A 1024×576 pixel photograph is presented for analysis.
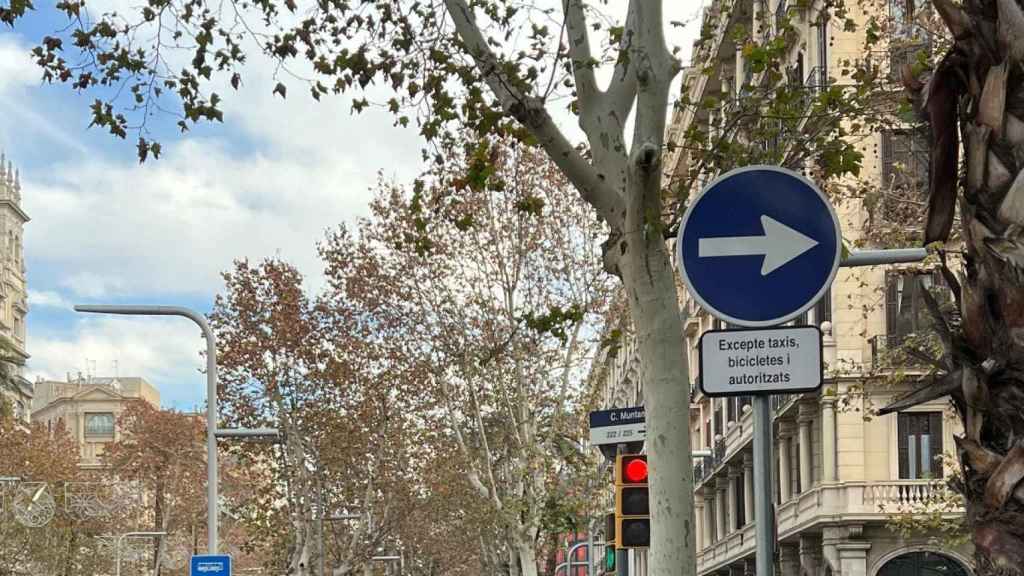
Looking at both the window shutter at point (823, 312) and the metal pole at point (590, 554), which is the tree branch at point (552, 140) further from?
the window shutter at point (823, 312)

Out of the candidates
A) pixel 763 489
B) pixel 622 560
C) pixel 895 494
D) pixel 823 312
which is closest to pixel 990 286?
pixel 763 489

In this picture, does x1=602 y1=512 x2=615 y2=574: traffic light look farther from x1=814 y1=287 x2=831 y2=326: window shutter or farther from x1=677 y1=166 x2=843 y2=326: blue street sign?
x1=814 y1=287 x2=831 y2=326: window shutter

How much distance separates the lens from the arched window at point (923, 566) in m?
32.8

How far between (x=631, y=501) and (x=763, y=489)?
6635 millimetres

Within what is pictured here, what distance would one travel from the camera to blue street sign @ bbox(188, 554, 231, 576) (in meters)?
21.3

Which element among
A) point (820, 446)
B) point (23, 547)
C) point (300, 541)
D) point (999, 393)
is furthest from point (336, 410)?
point (999, 393)

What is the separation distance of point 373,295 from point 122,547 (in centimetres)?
2676

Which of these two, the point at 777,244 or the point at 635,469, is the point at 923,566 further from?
the point at 777,244

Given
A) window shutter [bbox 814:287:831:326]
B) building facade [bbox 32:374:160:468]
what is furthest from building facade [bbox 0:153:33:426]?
window shutter [bbox 814:287:831:326]

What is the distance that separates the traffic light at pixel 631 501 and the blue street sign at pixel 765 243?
614 cm

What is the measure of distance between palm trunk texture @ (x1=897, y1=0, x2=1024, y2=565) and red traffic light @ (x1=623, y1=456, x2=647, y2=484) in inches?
281

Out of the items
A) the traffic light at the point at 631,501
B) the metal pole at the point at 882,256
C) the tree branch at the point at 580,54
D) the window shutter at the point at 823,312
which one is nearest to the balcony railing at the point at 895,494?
the window shutter at the point at 823,312

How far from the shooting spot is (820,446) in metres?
35.1

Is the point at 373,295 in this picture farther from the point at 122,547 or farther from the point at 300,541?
the point at 122,547
